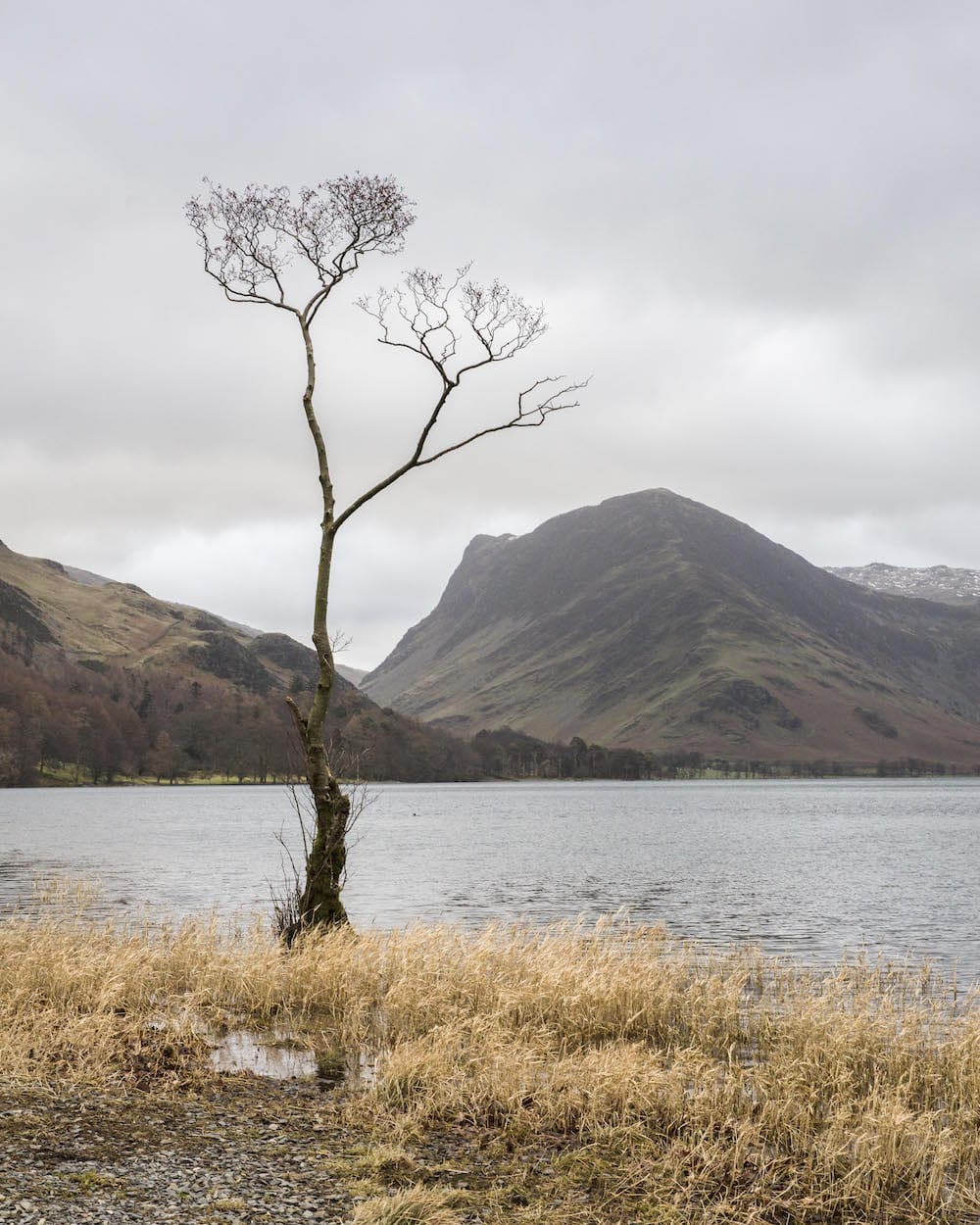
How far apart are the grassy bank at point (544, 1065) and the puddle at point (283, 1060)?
0.16m

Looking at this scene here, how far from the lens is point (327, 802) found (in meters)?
22.5

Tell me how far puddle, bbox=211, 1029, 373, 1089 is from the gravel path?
94 cm

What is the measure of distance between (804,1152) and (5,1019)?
10371 mm

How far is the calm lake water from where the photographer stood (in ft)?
143

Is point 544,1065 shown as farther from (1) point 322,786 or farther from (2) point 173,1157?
(1) point 322,786

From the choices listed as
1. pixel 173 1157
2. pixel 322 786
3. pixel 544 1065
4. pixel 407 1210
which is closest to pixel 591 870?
pixel 322 786

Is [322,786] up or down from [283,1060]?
up

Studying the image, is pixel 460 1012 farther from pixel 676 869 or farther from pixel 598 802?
pixel 598 802

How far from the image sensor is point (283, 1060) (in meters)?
15.6

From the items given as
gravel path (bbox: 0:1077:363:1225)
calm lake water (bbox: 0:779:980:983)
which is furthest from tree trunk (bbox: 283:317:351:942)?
gravel path (bbox: 0:1077:363:1225)

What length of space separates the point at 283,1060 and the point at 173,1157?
4802 millimetres

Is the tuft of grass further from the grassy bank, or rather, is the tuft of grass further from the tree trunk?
the tree trunk

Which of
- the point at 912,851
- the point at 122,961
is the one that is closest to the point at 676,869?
the point at 912,851

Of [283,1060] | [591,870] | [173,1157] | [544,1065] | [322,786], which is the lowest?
[591,870]
